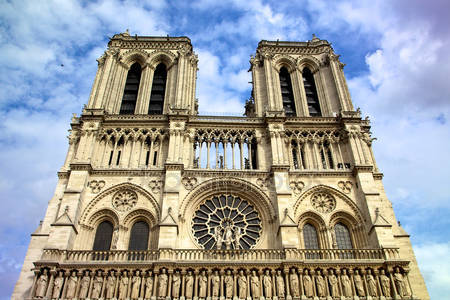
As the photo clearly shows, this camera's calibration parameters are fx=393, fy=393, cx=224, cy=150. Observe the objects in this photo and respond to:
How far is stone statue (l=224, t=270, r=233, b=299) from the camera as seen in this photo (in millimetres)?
17688

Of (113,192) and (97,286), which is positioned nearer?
(97,286)

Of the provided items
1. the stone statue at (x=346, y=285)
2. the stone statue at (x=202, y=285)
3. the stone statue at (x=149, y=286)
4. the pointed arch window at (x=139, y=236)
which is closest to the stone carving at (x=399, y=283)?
the stone statue at (x=346, y=285)

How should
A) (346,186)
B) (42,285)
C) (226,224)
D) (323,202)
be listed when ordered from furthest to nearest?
(346,186) → (323,202) → (226,224) → (42,285)

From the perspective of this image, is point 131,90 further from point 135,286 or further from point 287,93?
point 135,286

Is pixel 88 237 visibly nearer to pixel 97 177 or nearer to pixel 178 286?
pixel 97 177

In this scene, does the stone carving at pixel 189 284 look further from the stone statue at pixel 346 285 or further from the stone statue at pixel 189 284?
the stone statue at pixel 346 285

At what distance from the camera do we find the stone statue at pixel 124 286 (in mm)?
17641

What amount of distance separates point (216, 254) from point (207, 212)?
11.9 feet

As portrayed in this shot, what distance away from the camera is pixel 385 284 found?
60.1 feet

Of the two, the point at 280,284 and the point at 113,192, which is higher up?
the point at 113,192

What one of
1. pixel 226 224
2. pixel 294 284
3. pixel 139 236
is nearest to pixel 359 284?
pixel 294 284

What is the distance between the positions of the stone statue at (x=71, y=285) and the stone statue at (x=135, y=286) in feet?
8.60

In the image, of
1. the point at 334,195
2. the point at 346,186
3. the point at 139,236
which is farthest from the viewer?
the point at 346,186

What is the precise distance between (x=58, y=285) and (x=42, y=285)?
667 millimetres
